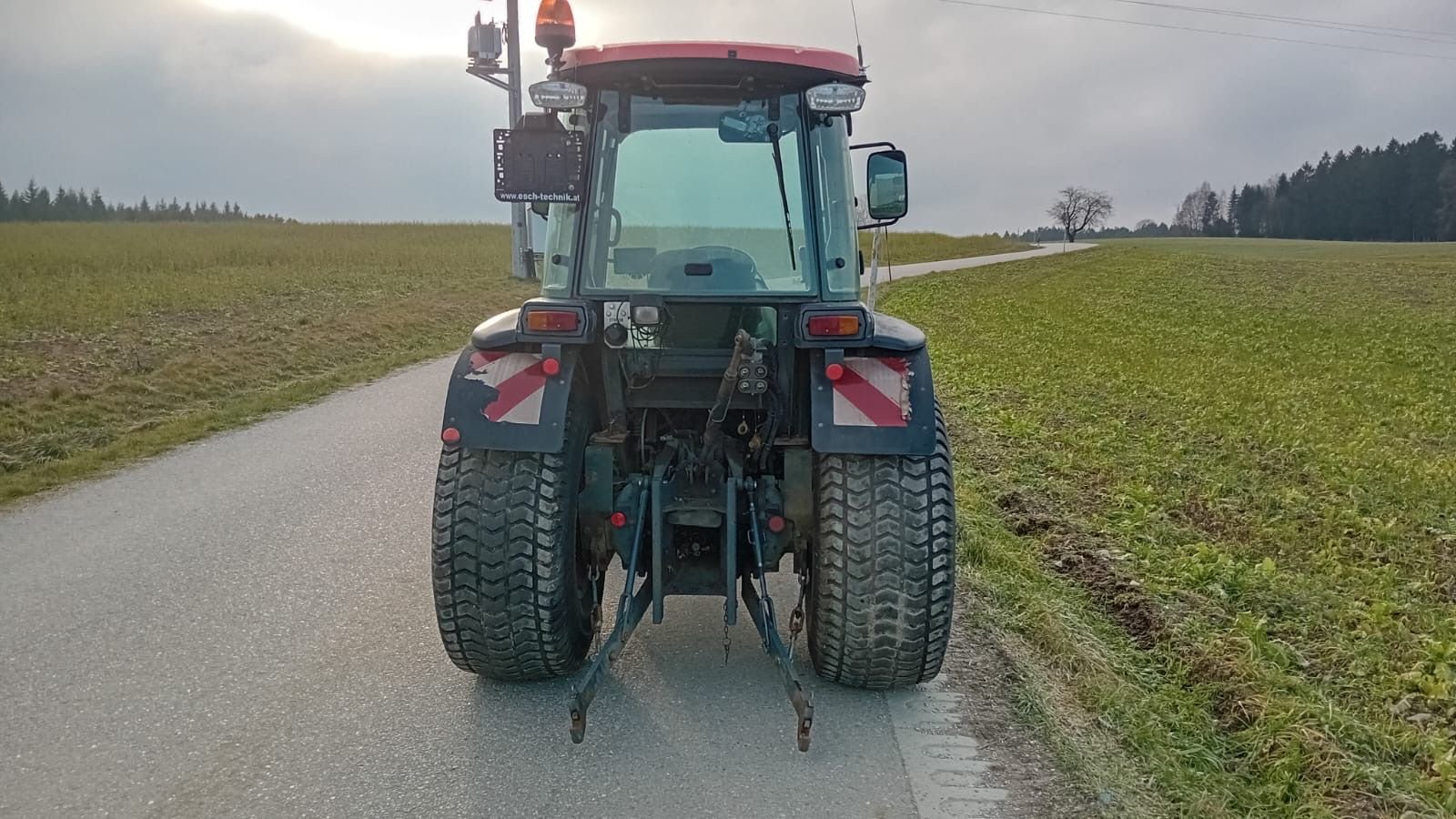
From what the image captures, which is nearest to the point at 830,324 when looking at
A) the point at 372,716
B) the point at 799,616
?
the point at 799,616

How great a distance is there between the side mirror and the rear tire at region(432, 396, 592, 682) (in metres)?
1.52

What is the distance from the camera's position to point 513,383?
363 centimetres

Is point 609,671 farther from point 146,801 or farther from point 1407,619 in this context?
point 1407,619

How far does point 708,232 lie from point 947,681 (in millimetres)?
1917

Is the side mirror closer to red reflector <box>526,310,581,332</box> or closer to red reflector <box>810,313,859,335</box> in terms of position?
red reflector <box>810,313,859,335</box>

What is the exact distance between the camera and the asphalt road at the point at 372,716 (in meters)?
3.05

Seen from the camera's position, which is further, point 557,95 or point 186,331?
point 186,331

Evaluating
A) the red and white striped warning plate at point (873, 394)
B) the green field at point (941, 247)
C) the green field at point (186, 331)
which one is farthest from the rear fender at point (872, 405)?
the green field at point (941, 247)

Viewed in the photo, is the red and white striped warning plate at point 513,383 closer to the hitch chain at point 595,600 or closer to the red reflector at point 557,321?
the red reflector at point 557,321

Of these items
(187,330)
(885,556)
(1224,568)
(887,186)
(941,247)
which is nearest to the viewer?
(885,556)

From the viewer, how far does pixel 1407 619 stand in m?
4.57

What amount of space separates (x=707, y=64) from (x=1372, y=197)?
7778 centimetres

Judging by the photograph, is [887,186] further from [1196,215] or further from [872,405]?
[1196,215]

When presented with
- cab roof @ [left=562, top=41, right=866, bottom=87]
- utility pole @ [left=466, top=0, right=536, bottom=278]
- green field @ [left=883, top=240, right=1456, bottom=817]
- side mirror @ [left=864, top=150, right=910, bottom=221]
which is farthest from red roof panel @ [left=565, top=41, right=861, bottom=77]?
utility pole @ [left=466, top=0, right=536, bottom=278]
